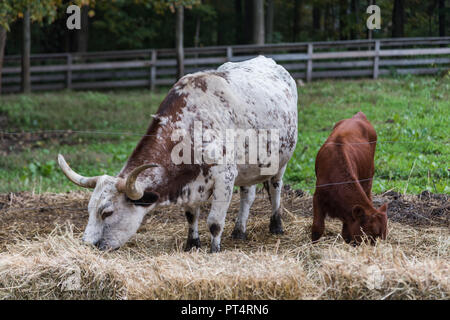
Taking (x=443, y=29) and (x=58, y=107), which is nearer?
(x=58, y=107)

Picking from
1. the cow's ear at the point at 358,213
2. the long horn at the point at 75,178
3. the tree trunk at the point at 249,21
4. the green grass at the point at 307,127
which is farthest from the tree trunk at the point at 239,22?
the cow's ear at the point at 358,213

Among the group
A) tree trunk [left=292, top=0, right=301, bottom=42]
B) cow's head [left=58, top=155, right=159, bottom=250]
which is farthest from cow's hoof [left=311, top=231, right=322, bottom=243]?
tree trunk [left=292, top=0, right=301, bottom=42]

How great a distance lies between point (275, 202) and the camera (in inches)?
301

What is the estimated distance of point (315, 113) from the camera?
15.4 meters

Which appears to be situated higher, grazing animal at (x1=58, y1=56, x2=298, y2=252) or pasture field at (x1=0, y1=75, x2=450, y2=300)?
grazing animal at (x1=58, y1=56, x2=298, y2=252)

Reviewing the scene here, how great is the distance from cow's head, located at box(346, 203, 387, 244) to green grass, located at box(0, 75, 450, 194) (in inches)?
133

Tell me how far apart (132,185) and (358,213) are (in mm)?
2224

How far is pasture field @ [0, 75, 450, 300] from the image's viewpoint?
4961mm

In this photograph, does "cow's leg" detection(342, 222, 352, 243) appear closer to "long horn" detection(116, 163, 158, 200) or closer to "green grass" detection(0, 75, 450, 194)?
"long horn" detection(116, 163, 158, 200)

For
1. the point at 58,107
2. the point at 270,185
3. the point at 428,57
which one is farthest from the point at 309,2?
the point at 270,185

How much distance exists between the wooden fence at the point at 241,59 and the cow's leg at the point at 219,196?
1371cm

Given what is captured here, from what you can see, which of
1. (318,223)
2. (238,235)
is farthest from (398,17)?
(318,223)

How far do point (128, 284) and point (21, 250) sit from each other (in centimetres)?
159

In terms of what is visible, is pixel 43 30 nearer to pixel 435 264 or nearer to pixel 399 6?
pixel 399 6
